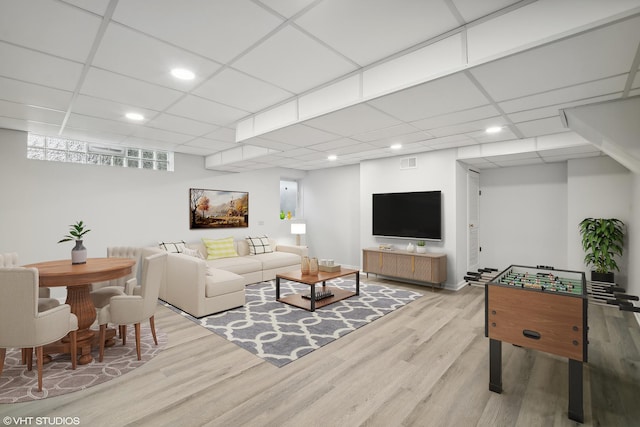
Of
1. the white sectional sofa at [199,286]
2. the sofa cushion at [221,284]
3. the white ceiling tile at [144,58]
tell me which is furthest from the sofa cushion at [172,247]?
the white ceiling tile at [144,58]

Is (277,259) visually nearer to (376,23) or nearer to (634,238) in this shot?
(376,23)

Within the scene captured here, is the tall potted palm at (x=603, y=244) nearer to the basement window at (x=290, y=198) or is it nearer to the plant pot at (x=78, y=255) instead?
the basement window at (x=290, y=198)

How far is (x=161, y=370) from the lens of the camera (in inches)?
106

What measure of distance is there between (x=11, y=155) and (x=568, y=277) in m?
7.44

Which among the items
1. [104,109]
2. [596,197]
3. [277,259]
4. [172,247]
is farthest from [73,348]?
[596,197]

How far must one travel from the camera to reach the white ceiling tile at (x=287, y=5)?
1657mm

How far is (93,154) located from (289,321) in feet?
14.8

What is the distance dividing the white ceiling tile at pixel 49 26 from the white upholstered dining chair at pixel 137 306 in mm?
1885

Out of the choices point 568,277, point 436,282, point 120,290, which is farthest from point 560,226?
point 120,290

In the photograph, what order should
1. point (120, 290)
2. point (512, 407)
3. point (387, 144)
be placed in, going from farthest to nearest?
point (387, 144) < point (120, 290) < point (512, 407)

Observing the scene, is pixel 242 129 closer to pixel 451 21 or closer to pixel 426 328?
pixel 451 21

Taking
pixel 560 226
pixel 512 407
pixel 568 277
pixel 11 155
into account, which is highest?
pixel 11 155

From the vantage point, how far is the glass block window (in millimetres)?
4625

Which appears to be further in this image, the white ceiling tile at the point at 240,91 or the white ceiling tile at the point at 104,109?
the white ceiling tile at the point at 104,109
